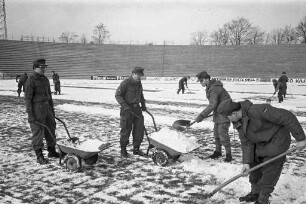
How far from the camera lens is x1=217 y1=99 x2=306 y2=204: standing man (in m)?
3.45

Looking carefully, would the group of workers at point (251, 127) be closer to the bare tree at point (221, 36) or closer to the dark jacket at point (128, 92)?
the dark jacket at point (128, 92)

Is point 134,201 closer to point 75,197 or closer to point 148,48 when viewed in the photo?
point 75,197

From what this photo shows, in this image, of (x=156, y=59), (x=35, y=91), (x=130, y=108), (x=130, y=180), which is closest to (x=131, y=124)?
(x=130, y=108)

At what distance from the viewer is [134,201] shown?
4.25 meters

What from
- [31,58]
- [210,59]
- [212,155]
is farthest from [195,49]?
[212,155]

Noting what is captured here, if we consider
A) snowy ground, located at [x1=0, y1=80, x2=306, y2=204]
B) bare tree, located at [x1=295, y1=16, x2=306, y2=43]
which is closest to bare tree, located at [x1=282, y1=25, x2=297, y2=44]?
bare tree, located at [x1=295, y1=16, x2=306, y2=43]

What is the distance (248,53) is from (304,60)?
814 cm

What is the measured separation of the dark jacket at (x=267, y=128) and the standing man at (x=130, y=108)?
2831mm

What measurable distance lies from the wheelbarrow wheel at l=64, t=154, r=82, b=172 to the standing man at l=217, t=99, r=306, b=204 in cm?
286

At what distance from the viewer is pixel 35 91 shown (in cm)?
590

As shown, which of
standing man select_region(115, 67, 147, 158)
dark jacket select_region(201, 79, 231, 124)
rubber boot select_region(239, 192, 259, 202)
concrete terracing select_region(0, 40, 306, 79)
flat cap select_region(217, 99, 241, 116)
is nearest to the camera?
flat cap select_region(217, 99, 241, 116)

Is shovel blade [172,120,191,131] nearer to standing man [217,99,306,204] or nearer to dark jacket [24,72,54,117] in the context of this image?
standing man [217,99,306,204]

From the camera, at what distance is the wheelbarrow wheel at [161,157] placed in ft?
18.3

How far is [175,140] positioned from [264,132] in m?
2.12
